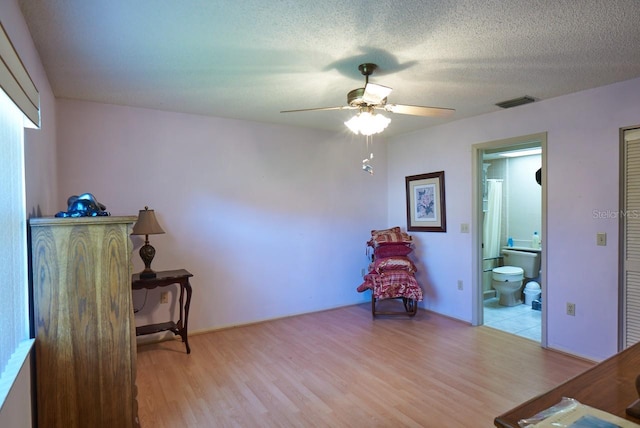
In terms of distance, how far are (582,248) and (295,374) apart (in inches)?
107

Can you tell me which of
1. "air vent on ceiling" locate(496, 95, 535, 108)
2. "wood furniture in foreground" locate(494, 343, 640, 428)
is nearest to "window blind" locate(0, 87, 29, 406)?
"wood furniture in foreground" locate(494, 343, 640, 428)

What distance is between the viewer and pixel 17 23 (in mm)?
1699

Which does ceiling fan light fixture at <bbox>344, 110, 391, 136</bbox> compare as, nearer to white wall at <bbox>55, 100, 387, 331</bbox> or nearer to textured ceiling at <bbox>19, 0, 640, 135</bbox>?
textured ceiling at <bbox>19, 0, 640, 135</bbox>

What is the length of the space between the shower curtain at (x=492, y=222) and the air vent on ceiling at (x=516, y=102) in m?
2.14

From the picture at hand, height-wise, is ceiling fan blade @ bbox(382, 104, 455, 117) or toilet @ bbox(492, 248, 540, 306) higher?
ceiling fan blade @ bbox(382, 104, 455, 117)

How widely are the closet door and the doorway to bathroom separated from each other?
1.36 meters

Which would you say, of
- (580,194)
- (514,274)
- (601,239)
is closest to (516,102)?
(580,194)

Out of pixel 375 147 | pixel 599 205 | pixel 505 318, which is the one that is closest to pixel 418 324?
pixel 505 318

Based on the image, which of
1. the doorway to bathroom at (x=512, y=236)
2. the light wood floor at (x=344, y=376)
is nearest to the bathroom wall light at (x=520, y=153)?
the doorway to bathroom at (x=512, y=236)

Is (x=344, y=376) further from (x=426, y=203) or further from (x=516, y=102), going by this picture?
(x=516, y=102)

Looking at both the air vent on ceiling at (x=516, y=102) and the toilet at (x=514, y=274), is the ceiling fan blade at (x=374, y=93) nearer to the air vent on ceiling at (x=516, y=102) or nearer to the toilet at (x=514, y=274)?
the air vent on ceiling at (x=516, y=102)

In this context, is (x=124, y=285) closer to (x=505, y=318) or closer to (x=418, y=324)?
(x=418, y=324)

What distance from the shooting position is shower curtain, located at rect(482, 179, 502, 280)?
533 cm

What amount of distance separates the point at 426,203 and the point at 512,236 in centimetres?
196
